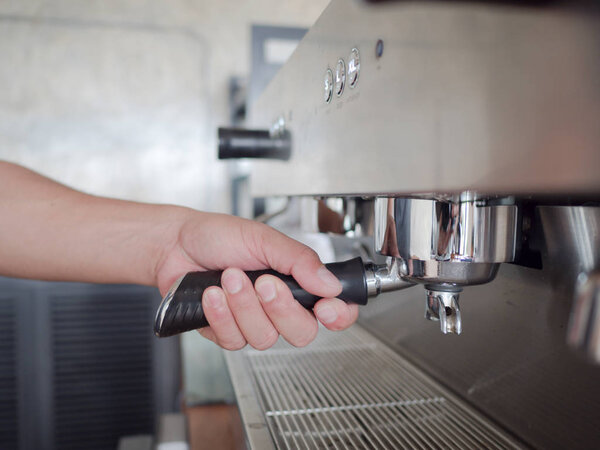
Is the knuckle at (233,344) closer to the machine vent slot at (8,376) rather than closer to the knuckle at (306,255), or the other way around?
the knuckle at (306,255)

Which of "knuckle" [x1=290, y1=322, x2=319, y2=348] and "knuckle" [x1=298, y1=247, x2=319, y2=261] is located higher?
"knuckle" [x1=298, y1=247, x2=319, y2=261]

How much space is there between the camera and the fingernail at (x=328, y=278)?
0.42 meters

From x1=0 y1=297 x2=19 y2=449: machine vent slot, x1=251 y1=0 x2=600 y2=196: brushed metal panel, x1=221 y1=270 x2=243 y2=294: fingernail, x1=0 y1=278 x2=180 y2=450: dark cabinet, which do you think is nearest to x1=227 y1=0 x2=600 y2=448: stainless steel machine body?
x1=251 y1=0 x2=600 y2=196: brushed metal panel

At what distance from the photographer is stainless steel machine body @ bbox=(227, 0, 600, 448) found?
0.17 metres

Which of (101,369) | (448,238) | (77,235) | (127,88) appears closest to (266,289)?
(448,238)

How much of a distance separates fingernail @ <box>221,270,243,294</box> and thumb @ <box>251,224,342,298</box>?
51 millimetres

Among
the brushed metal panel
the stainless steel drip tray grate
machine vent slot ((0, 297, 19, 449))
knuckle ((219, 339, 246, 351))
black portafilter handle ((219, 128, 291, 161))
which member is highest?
black portafilter handle ((219, 128, 291, 161))

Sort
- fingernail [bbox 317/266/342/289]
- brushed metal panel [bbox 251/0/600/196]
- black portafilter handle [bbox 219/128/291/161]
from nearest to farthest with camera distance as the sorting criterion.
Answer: brushed metal panel [bbox 251/0/600/196] < fingernail [bbox 317/266/342/289] < black portafilter handle [bbox 219/128/291/161]

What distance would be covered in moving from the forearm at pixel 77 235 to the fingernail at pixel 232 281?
0.22 metres

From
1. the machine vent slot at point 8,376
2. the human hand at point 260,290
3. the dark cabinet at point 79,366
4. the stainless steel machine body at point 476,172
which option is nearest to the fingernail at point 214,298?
the human hand at point 260,290

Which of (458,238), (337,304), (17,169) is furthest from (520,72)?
(17,169)

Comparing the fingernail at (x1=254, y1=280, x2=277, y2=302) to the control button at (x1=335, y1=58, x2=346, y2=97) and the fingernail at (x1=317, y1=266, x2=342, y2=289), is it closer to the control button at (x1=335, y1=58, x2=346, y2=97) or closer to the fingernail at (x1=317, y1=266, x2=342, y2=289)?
the fingernail at (x1=317, y1=266, x2=342, y2=289)

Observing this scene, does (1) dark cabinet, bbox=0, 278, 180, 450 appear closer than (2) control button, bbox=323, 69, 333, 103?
No

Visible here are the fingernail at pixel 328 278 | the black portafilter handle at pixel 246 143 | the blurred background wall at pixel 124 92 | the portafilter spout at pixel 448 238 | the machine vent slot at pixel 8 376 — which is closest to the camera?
the portafilter spout at pixel 448 238
